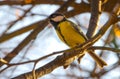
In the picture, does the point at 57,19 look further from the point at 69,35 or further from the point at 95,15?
the point at 95,15

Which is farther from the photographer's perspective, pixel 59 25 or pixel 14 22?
pixel 14 22

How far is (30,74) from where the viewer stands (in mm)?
1728

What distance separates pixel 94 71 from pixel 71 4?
708 mm

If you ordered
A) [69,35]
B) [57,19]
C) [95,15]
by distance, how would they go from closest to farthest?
[95,15], [69,35], [57,19]

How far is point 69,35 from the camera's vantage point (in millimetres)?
2691

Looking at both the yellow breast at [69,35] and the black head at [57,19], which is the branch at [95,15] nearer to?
the yellow breast at [69,35]

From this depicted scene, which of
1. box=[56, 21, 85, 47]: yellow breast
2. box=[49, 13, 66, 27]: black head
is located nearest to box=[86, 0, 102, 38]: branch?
box=[56, 21, 85, 47]: yellow breast

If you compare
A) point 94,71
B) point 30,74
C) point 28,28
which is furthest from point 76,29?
point 30,74

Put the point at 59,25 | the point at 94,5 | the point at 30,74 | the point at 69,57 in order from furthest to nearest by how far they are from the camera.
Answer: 1. the point at 59,25
2. the point at 94,5
3. the point at 69,57
4. the point at 30,74

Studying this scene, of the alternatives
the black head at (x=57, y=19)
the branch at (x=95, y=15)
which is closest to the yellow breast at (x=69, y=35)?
the black head at (x=57, y=19)

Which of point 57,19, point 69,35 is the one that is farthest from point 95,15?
point 57,19

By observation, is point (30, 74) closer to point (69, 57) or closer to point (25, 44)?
point (69, 57)

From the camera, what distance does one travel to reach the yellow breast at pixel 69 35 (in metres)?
2.67

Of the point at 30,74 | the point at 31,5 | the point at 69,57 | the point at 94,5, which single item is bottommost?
the point at 30,74
